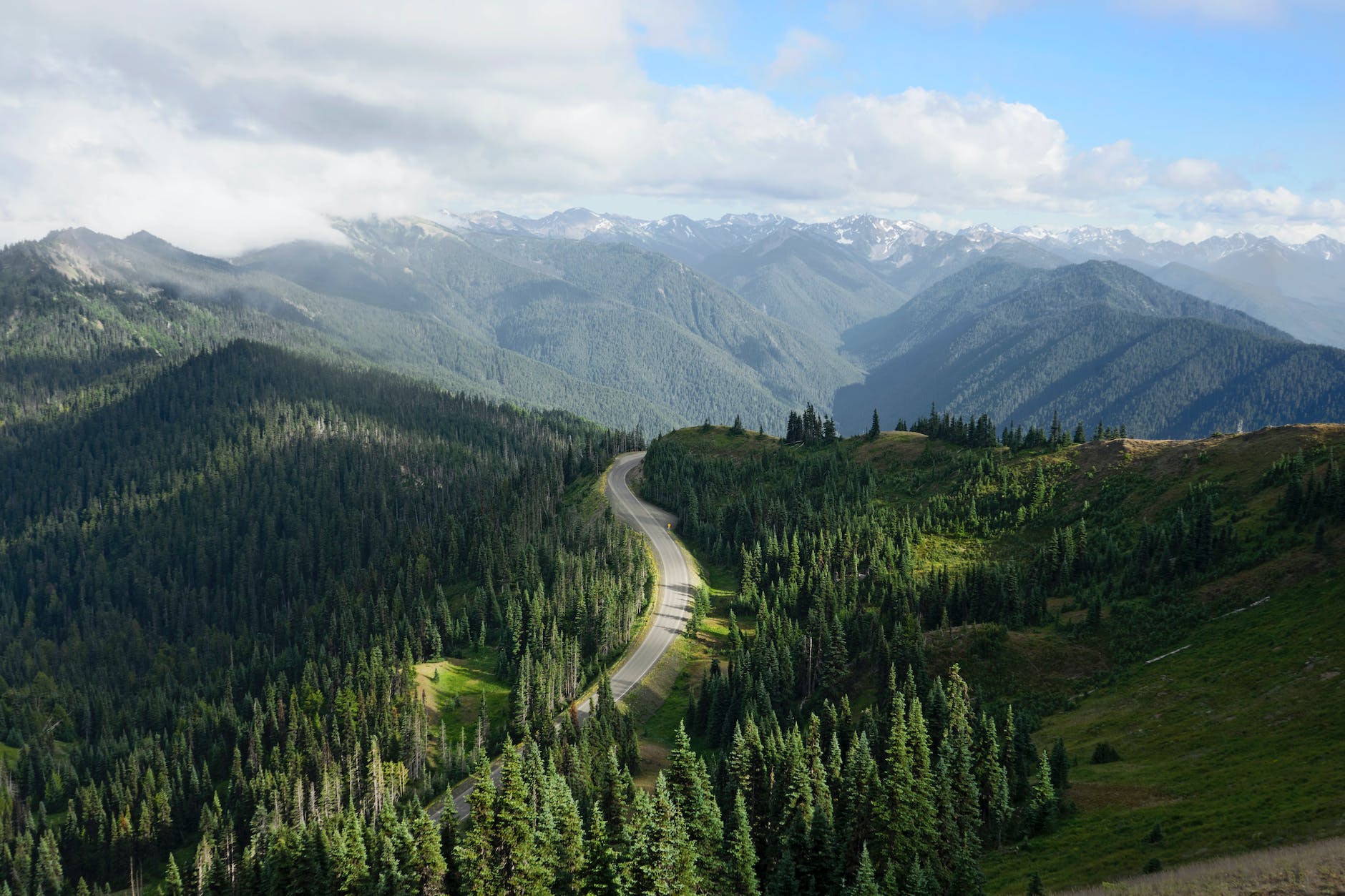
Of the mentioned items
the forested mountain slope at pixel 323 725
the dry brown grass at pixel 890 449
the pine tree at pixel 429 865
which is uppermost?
the dry brown grass at pixel 890 449

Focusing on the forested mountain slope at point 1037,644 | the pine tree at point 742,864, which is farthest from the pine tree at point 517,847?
the forested mountain slope at point 1037,644

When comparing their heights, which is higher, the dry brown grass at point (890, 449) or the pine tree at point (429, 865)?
the dry brown grass at point (890, 449)

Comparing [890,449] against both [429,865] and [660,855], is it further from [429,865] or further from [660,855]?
[429,865]

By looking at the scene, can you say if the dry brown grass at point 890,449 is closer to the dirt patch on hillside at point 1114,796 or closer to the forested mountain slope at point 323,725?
the forested mountain slope at point 323,725

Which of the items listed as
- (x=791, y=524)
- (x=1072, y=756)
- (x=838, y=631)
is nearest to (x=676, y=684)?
(x=838, y=631)

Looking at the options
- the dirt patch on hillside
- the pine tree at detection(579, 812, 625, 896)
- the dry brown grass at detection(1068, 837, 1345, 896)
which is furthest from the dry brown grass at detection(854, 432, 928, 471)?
the dry brown grass at detection(1068, 837, 1345, 896)

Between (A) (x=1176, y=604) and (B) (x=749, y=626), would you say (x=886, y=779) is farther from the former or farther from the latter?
(B) (x=749, y=626)

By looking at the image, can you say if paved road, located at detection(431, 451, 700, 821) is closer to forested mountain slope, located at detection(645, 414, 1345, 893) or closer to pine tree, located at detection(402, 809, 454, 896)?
forested mountain slope, located at detection(645, 414, 1345, 893)
